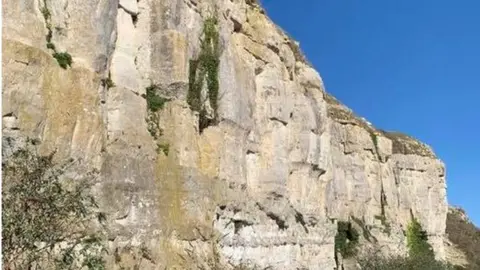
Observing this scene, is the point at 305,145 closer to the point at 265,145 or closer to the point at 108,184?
the point at 265,145

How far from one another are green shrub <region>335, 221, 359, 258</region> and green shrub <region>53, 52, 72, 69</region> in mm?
26502

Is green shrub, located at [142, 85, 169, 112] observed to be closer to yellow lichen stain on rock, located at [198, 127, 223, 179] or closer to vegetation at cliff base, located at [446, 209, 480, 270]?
yellow lichen stain on rock, located at [198, 127, 223, 179]

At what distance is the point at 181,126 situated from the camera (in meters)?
20.2

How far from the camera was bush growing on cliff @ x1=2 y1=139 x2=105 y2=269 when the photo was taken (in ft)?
31.6

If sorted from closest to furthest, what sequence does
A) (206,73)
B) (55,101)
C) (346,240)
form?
(55,101), (206,73), (346,240)

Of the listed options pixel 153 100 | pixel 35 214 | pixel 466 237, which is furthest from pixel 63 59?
pixel 466 237

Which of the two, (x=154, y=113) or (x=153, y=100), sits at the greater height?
(x=153, y=100)

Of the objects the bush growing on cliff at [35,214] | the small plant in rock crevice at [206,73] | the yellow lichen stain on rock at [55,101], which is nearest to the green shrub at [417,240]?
the small plant in rock crevice at [206,73]

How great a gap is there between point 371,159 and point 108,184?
33.5 meters

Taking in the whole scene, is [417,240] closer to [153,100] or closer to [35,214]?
[153,100]

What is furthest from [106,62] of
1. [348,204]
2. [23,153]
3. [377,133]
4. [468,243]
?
[468,243]

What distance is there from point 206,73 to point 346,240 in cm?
2165

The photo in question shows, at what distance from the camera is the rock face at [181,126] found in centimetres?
1534

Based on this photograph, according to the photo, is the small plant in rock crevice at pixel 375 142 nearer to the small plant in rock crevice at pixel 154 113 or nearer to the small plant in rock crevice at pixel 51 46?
the small plant in rock crevice at pixel 154 113
